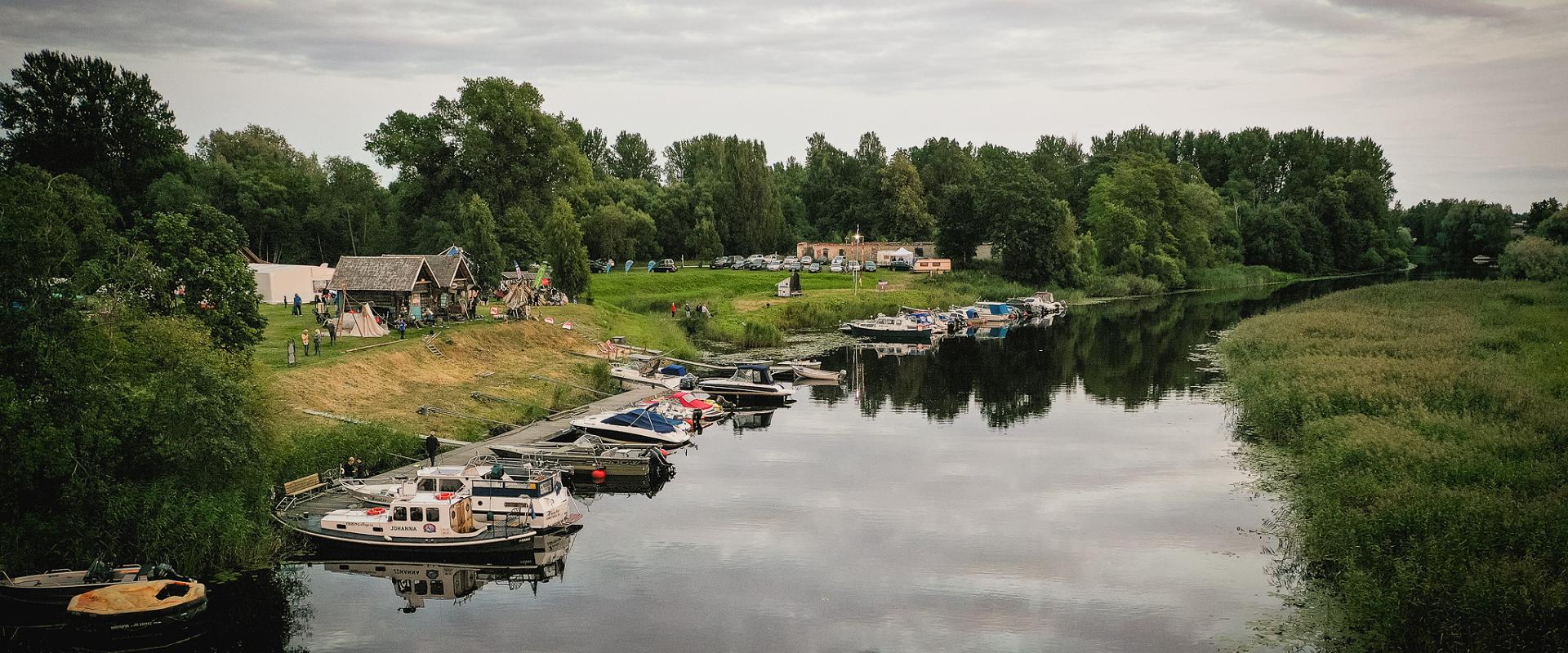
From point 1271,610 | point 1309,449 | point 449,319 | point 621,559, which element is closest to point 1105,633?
point 1271,610

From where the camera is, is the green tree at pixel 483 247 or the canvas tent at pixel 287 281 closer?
the green tree at pixel 483 247

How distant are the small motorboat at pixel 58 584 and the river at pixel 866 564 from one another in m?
2.32

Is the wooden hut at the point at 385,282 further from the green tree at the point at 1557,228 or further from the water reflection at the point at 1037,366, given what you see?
the green tree at the point at 1557,228

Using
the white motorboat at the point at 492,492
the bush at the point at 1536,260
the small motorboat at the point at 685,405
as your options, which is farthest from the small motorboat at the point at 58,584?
the bush at the point at 1536,260

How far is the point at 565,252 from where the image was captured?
74125mm

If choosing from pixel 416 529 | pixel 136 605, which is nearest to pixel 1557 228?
pixel 416 529

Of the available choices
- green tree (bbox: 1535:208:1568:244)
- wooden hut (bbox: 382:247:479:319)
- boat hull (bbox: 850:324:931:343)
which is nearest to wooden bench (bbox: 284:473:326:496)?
wooden hut (bbox: 382:247:479:319)

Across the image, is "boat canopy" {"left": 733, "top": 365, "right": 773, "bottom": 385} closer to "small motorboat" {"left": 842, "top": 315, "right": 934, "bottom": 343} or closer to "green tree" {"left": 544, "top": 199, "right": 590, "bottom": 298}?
"green tree" {"left": 544, "top": 199, "right": 590, "bottom": 298}

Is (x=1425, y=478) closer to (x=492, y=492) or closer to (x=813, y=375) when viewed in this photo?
(x=492, y=492)

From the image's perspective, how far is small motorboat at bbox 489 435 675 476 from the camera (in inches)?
1516

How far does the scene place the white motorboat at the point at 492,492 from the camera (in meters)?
31.4

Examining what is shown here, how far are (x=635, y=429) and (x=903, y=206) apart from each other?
9333 centimetres

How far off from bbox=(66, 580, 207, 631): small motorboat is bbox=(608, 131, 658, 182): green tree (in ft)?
463

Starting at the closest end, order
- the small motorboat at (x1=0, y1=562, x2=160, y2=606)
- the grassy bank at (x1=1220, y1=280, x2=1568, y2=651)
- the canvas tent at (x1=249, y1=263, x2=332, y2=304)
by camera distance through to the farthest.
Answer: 1. the grassy bank at (x1=1220, y1=280, x2=1568, y2=651)
2. the small motorboat at (x1=0, y1=562, x2=160, y2=606)
3. the canvas tent at (x1=249, y1=263, x2=332, y2=304)
